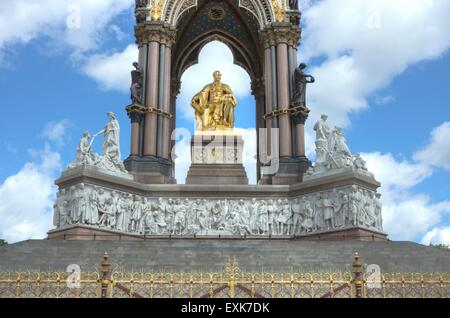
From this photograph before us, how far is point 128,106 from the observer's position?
95.1 feet

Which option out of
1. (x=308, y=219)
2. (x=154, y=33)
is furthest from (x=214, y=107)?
(x=308, y=219)

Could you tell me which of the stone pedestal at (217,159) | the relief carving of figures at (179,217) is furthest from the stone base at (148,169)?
the stone pedestal at (217,159)

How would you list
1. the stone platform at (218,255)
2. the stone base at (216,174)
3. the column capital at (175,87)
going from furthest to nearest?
the column capital at (175,87), the stone base at (216,174), the stone platform at (218,255)

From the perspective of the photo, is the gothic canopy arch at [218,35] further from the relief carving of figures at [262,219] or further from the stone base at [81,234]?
the stone base at [81,234]

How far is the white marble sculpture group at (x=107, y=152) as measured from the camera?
25.0 m

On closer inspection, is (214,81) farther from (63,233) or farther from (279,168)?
(63,233)

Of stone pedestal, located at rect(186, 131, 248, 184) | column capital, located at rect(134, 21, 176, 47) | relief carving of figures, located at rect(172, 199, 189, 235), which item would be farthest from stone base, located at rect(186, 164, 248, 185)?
column capital, located at rect(134, 21, 176, 47)

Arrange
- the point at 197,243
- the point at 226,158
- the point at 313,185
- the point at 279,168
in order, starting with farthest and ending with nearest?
the point at 226,158, the point at 279,168, the point at 313,185, the point at 197,243

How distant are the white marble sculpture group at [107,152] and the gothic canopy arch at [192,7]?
23.7 feet

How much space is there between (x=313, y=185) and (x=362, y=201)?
2.35 metres

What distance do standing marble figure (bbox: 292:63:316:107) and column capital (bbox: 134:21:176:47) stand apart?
6.99 meters

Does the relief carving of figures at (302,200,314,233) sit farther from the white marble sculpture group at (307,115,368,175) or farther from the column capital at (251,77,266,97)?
the column capital at (251,77,266,97)
